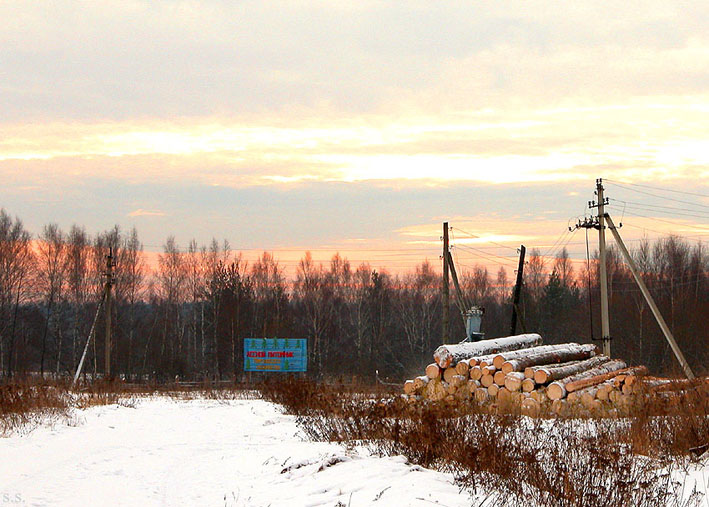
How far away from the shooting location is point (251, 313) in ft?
204

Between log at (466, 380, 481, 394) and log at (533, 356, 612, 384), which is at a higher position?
log at (533, 356, 612, 384)

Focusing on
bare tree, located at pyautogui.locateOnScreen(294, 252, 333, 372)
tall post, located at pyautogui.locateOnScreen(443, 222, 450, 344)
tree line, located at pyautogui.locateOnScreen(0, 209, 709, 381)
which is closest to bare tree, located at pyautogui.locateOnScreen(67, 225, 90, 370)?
tree line, located at pyautogui.locateOnScreen(0, 209, 709, 381)

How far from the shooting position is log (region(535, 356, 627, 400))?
15.1 m

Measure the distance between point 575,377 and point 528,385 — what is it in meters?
1.69

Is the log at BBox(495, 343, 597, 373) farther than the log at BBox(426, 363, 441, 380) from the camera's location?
No

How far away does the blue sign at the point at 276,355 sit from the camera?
36.7 m

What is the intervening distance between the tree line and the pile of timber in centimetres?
3525

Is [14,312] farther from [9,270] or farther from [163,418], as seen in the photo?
[163,418]

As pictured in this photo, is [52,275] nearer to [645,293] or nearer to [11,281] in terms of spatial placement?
[11,281]

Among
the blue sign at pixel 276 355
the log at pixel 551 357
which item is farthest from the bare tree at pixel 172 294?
the log at pixel 551 357

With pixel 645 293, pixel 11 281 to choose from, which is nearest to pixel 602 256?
pixel 645 293

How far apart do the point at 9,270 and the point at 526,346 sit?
50.9 m

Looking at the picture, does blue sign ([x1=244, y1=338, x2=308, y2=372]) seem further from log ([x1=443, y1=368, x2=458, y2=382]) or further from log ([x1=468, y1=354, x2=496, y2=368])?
log ([x1=468, y1=354, x2=496, y2=368])

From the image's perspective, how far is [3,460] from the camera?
1046 cm
